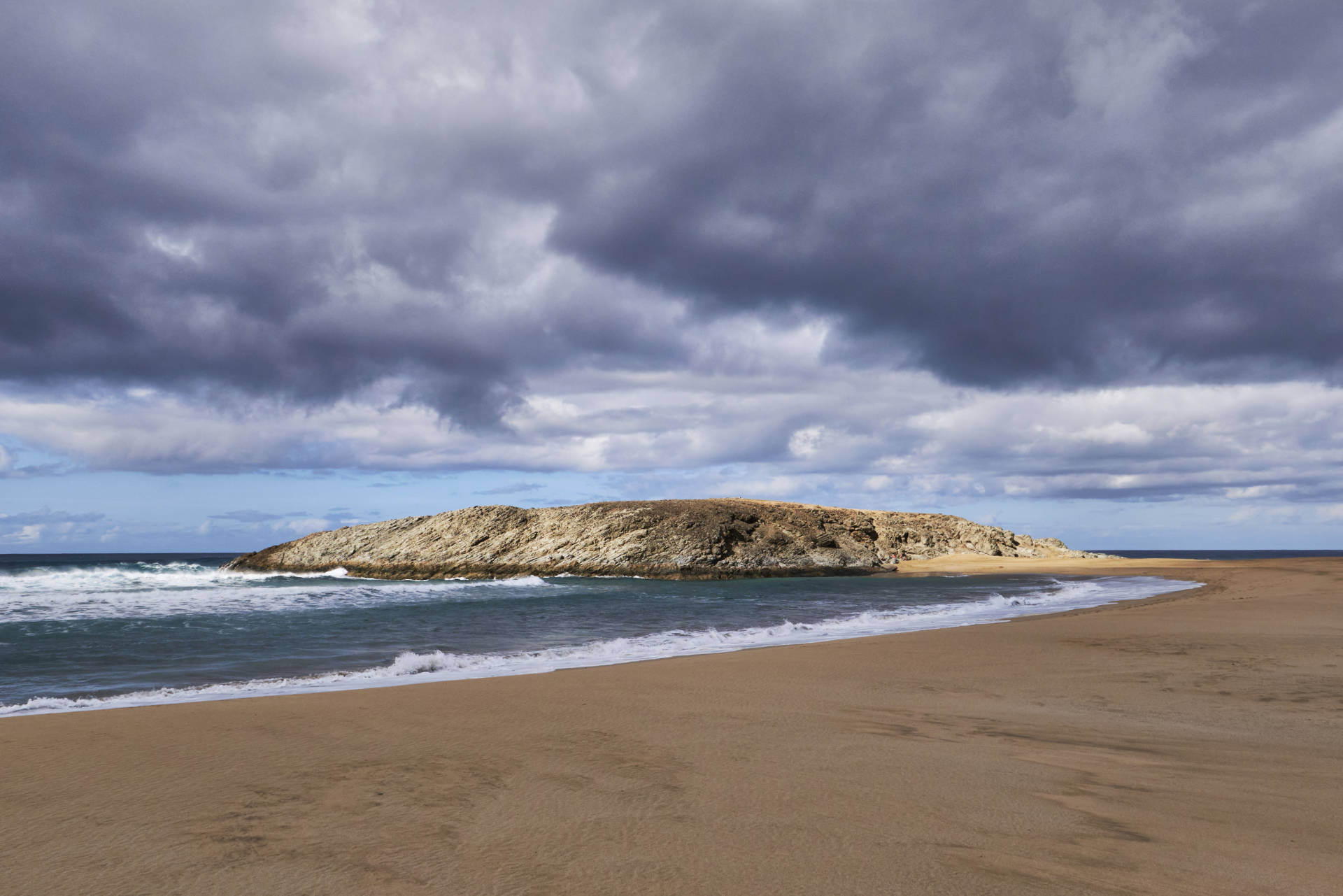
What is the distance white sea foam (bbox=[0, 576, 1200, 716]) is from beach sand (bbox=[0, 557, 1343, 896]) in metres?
1.50

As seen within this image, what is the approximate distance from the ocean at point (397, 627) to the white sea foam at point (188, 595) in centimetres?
17

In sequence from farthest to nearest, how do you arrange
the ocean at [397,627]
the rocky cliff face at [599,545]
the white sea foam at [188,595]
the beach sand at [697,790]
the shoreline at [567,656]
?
1. the rocky cliff face at [599,545]
2. the white sea foam at [188,595]
3. the ocean at [397,627]
4. the shoreline at [567,656]
5. the beach sand at [697,790]

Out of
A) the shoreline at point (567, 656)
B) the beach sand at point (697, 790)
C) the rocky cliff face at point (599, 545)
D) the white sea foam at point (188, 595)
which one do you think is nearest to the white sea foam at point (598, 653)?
the shoreline at point (567, 656)

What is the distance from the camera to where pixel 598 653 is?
39.9ft

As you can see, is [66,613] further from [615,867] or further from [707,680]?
[615,867]

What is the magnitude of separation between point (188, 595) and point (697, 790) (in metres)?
29.5

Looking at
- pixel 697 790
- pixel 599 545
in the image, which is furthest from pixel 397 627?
pixel 599 545

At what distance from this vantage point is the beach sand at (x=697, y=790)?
120 inches

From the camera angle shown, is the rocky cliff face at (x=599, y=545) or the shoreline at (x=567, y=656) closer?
the shoreline at (x=567, y=656)

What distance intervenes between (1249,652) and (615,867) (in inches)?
429

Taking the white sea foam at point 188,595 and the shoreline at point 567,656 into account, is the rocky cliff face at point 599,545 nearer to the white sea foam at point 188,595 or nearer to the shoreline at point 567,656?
A: the white sea foam at point 188,595

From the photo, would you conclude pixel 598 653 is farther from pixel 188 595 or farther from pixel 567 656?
pixel 188 595

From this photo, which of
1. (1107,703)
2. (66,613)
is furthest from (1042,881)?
(66,613)

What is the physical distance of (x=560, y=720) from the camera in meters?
6.10
